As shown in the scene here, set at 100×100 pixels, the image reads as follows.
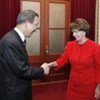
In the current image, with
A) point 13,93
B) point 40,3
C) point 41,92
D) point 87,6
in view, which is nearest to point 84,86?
point 13,93

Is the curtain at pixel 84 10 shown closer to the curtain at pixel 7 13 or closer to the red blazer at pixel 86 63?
the curtain at pixel 7 13

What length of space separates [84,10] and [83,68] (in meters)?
2.45

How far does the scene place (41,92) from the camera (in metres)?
4.70

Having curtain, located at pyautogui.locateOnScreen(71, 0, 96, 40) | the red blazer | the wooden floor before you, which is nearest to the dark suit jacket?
the red blazer

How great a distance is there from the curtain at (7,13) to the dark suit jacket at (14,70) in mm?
2084

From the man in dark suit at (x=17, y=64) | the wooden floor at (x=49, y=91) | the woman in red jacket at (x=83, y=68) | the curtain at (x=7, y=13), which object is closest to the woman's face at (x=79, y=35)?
the woman in red jacket at (x=83, y=68)

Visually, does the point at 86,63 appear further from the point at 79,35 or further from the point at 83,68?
the point at 79,35

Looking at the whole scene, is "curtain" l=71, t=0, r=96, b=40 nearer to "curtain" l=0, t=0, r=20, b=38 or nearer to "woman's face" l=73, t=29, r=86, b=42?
"curtain" l=0, t=0, r=20, b=38

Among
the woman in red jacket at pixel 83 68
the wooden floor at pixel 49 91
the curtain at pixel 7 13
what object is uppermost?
the curtain at pixel 7 13

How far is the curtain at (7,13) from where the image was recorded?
4250 millimetres

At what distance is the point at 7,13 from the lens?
14.1 feet

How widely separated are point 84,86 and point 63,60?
42cm

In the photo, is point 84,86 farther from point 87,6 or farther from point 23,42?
point 87,6

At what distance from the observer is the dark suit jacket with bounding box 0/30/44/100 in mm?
2141
